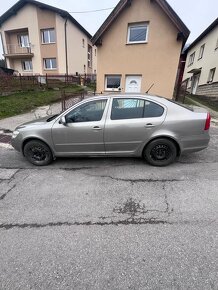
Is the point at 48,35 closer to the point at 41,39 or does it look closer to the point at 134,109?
the point at 41,39

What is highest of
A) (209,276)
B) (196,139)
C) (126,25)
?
(126,25)

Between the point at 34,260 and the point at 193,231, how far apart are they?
194cm

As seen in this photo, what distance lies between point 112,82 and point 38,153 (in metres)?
9.12

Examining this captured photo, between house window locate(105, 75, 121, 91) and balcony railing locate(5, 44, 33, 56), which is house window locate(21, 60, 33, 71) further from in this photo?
house window locate(105, 75, 121, 91)

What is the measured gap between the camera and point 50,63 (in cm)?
2138

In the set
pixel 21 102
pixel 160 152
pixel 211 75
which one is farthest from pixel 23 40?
pixel 160 152

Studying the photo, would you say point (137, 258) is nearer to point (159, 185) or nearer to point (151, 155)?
point (159, 185)

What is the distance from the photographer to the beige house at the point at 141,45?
9945 millimetres

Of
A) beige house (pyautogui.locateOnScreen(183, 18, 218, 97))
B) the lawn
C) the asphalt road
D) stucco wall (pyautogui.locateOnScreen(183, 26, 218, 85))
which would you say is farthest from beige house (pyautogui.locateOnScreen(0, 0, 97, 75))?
the asphalt road

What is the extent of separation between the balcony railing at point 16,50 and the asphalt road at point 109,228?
74.2ft

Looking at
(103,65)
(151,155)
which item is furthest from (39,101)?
(151,155)

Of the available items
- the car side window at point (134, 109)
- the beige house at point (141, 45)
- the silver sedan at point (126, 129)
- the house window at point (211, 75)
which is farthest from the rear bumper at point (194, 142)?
the house window at point (211, 75)

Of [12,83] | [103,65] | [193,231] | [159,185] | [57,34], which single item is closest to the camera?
[193,231]

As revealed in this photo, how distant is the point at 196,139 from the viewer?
378 centimetres
